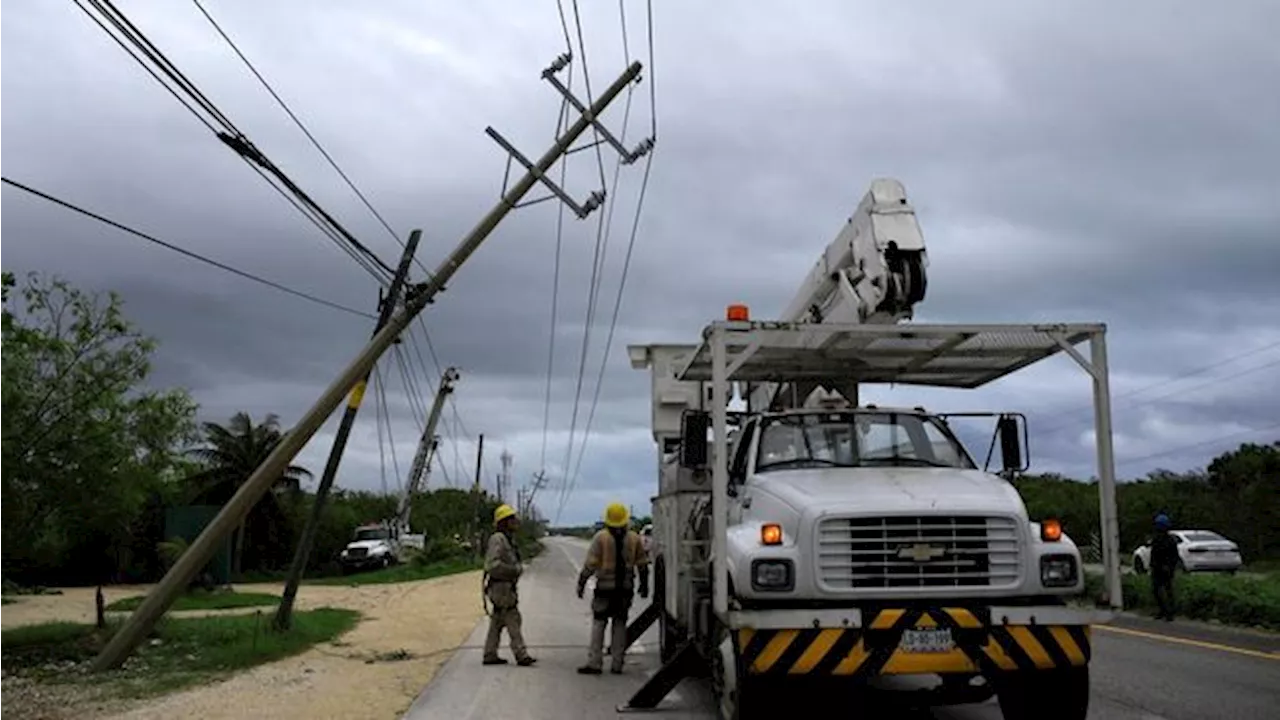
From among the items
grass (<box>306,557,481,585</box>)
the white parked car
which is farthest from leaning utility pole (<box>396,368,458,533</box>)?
the white parked car

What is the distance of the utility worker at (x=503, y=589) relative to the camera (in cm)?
1358

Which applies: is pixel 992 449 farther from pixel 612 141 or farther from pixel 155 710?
pixel 612 141

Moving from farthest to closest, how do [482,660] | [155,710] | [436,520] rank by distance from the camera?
1. [436,520]
2. [482,660]
3. [155,710]

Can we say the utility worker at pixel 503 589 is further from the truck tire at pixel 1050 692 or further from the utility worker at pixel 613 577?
the truck tire at pixel 1050 692

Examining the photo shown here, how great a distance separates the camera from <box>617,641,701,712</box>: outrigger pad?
398 inches

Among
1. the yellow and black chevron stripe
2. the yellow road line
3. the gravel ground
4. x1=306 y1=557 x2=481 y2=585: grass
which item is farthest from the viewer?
x1=306 y1=557 x2=481 y2=585: grass

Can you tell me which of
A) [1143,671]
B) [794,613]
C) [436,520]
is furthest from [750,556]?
[436,520]

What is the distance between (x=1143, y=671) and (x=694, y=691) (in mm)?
4671

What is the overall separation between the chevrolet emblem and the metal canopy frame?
1156 millimetres

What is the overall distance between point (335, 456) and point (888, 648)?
11.5m

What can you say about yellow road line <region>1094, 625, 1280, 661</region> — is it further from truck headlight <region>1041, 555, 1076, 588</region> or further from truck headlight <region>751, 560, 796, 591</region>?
truck headlight <region>751, 560, 796, 591</region>

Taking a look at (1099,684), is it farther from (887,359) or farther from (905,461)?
(887,359)

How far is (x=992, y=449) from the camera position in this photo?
9273mm

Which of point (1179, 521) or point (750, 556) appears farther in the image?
point (1179, 521)
